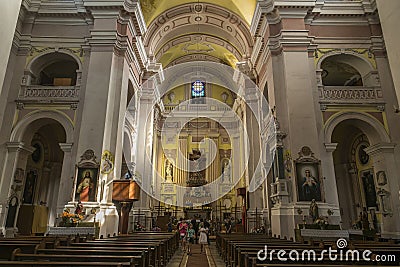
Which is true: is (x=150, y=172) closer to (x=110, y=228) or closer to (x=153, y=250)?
(x=110, y=228)

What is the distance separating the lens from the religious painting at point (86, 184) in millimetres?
8906

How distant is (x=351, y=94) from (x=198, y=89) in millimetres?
14162

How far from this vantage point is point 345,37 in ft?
36.1

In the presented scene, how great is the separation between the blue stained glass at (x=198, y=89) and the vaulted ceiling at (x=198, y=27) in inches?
164

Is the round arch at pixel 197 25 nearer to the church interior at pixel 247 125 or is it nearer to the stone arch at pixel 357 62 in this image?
the church interior at pixel 247 125


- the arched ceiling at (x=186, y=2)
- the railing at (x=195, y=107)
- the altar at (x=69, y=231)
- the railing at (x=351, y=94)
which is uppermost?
the arched ceiling at (x=186, y=2)

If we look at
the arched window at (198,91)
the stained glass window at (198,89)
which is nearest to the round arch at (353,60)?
the arched window at (198,91)

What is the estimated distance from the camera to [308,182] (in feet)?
30.2

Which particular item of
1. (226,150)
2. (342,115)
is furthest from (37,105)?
(226,150)

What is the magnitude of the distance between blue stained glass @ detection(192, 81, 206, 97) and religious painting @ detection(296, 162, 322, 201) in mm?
14697

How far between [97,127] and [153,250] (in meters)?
5.52

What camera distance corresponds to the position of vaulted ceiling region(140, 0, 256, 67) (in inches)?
566

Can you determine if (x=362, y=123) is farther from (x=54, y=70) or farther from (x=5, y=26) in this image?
(x=54, y=70)

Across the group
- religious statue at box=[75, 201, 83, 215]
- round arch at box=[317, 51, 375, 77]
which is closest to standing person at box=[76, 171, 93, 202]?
religious statue at box=[75, 201, 83, 215]
